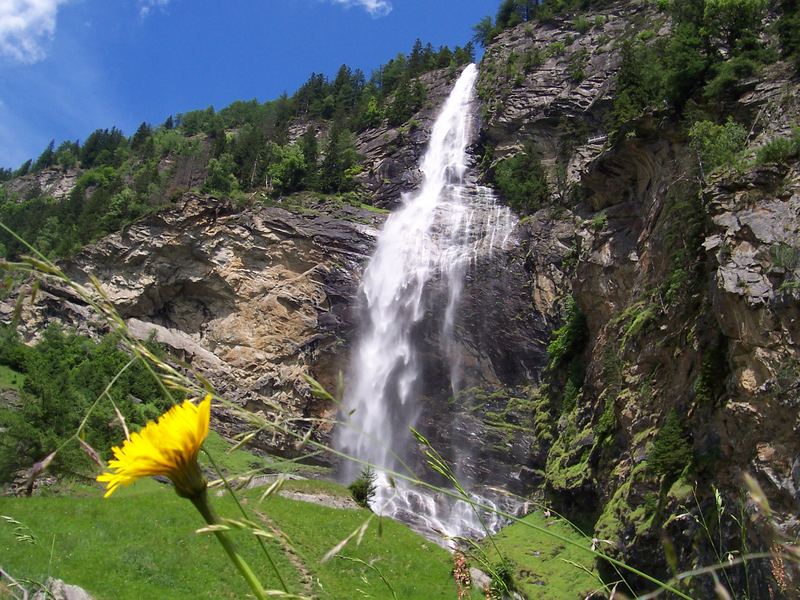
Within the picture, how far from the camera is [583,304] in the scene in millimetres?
27906

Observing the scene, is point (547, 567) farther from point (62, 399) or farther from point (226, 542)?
point (226, 542)

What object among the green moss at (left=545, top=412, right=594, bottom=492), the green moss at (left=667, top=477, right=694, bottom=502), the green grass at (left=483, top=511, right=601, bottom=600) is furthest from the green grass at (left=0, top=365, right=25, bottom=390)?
the green moss at (left=667, top=477, right=694, bottom=502)

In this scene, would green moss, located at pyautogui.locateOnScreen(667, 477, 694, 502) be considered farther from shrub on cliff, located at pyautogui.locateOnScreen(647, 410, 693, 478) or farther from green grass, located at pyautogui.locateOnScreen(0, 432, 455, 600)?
green grass, located at pyautogui.locateOnScreen(0, 432, 455, 600)

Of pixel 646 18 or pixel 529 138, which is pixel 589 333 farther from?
pixel 646 18

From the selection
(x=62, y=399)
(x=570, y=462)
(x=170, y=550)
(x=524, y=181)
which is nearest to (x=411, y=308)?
(x=524, y=181)

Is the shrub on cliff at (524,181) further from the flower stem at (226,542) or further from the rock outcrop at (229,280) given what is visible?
the flower stem at (226,542)

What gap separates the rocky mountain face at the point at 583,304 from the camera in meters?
13.6

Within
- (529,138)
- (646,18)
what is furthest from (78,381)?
(646,18)

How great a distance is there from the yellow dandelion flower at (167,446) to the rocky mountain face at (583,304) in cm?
42

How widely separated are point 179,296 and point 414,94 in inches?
1192

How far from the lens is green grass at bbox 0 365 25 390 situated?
33.3 m

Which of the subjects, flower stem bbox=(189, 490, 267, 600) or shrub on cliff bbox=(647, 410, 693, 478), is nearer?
flower stem bbox=(189, 490, 267, 600)

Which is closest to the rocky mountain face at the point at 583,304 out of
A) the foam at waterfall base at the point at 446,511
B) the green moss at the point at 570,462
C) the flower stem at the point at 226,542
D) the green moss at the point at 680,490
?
the green moss at the point at 680,490

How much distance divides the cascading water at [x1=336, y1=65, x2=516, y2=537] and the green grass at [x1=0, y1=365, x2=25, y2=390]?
1729cm
